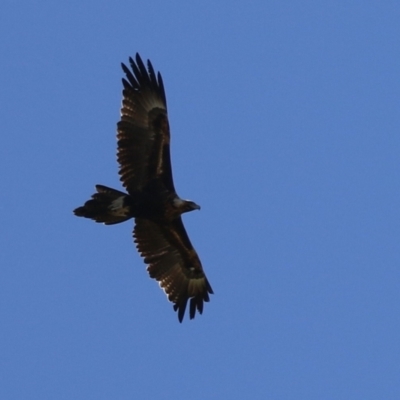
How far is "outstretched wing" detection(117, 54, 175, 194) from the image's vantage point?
762 inches

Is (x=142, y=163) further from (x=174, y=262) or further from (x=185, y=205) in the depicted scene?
(x=174, y=262)

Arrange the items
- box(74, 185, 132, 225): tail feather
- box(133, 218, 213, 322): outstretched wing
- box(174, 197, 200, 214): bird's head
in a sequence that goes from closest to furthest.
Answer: box(74, 185, 132, 225): tail feather < box(174, 197, 200, 214): bird's head < box(133, 218, 213, 322): outstretched wing

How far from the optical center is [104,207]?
18.9 m

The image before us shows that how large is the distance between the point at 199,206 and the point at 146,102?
1895 mm

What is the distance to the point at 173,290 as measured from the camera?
20.8 m

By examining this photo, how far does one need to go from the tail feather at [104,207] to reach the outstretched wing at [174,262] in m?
1.31

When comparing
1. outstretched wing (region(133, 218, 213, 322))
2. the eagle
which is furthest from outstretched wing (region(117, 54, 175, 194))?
outstretched wing (region(133, 218, 213, 322))

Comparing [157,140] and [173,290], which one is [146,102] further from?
[173,290]

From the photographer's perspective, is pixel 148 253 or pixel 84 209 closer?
pixel 84 209

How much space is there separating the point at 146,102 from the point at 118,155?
100 centimetres

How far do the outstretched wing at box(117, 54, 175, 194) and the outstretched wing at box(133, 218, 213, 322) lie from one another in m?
1.12

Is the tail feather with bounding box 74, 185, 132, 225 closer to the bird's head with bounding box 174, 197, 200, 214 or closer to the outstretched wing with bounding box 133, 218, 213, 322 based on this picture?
the bird's head with bounding box 174, 197, 200, 214

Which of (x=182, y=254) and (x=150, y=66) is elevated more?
(x=150, y=66)

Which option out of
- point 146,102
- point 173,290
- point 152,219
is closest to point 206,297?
point 173,290
